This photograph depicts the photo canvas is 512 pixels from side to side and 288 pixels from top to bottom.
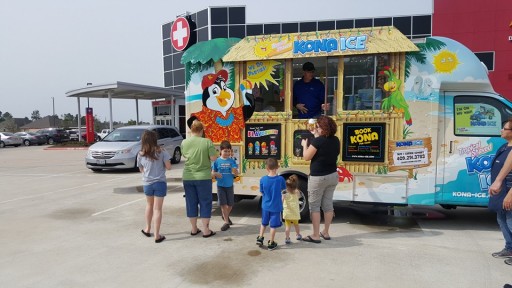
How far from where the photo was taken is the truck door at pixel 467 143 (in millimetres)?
5516

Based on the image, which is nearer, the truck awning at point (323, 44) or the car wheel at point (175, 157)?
the truck awning at point (323, 44)

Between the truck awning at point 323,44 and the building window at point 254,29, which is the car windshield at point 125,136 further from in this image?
the building window at point 254,29

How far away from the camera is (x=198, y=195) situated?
540 centimetres

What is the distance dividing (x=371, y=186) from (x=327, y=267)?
6.38 feet

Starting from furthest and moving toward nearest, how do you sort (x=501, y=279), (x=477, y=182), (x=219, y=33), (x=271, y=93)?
(x=219, y=33) → (x=271, y=93) → (x=477, y=182) → (x=501, y=279)

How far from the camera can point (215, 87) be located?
640 cm

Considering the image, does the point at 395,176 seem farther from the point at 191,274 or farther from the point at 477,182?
the point at 191,274

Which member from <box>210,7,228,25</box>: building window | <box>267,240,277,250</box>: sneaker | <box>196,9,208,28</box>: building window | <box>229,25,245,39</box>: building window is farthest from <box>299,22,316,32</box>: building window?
<box>267,240,277,250</box>: sneaker

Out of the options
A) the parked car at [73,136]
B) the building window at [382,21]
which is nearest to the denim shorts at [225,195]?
the building window at [382,21]

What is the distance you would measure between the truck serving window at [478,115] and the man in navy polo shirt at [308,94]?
209cm

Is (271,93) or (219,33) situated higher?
(219,33)

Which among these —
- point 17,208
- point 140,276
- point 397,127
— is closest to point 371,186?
point 397,127

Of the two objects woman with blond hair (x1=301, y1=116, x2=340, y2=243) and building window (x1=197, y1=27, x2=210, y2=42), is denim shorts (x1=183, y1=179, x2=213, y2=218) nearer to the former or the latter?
woman with blond hair (x1=301, y1=116, x2=340, y2=243)

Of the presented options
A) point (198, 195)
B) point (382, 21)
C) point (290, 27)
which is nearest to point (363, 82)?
point (198, 195)
